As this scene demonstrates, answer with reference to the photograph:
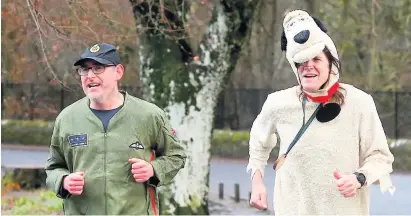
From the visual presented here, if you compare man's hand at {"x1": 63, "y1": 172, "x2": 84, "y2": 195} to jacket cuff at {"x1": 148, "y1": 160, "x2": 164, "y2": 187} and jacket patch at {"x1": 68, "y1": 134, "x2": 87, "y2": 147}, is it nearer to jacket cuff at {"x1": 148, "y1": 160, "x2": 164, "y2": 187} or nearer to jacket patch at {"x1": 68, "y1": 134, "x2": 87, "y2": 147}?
jacket patch at {"x1": 68, "y1": 134, "x2": 87, "y2": 147}

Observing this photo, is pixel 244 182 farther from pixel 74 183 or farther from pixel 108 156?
pixel 74 183

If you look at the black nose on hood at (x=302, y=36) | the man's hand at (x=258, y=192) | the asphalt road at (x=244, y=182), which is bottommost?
the asphalt road at (x=244, y=182)

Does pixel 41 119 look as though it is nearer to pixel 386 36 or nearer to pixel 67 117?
pixel 386 36

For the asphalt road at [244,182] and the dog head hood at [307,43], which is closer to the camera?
the dog head hood at [307,43]

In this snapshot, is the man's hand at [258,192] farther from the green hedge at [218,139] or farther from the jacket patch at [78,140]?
the green hedge at [218,139]

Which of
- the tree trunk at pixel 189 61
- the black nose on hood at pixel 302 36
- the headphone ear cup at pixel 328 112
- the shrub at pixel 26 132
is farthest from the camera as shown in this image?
the shrub at pixel 26 132

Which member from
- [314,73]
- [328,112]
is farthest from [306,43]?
[328,112]

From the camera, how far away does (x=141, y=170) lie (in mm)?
3738

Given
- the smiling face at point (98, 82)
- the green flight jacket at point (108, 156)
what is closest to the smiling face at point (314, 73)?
the green flight jacket at point (108, 156)

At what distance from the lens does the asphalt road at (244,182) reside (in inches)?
489

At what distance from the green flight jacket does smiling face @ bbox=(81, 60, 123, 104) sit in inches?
4.1

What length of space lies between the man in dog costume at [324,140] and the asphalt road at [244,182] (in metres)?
6.35

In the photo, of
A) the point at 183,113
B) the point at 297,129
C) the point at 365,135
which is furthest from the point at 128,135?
the point at 183,113

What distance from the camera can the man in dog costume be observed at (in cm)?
357
